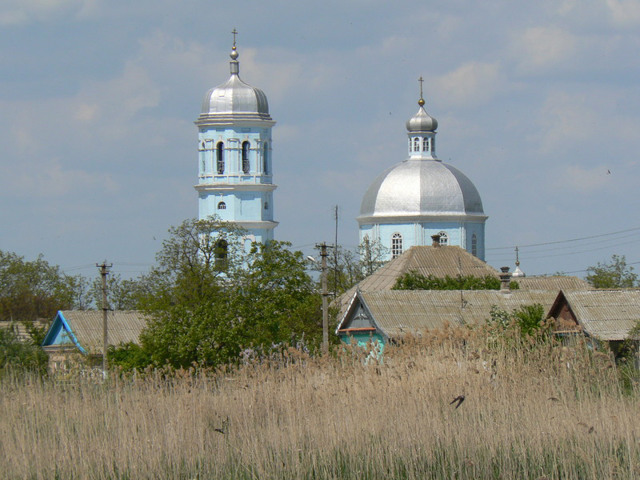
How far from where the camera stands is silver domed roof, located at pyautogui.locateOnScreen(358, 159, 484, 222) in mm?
69562

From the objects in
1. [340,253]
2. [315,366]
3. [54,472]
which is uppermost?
[340,253]

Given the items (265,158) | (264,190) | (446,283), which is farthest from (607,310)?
(265,158)

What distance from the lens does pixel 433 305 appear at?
35.2 metres

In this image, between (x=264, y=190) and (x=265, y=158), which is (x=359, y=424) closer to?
(x=264, y=190)

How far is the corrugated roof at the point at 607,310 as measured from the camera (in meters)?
27.3

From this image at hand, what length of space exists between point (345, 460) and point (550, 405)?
76.8 inches

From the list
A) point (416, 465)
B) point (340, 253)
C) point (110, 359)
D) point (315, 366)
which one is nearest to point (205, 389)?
point (315, 366)

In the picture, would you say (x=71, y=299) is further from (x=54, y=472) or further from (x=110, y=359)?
(x=54, y=472)

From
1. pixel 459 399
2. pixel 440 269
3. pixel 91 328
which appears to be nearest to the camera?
pixel 459 399

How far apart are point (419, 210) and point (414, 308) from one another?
34.9 metres

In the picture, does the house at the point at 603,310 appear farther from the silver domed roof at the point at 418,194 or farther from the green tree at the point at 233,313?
the silver domed roof at the point at 418,194

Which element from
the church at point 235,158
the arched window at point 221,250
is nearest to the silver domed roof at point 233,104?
the church at point 235,158

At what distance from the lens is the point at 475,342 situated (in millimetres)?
13281

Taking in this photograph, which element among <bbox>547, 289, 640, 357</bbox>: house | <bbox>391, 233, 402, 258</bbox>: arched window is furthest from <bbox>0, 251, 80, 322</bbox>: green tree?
<bbox>547, 289, 640, 357</bbox>: house
